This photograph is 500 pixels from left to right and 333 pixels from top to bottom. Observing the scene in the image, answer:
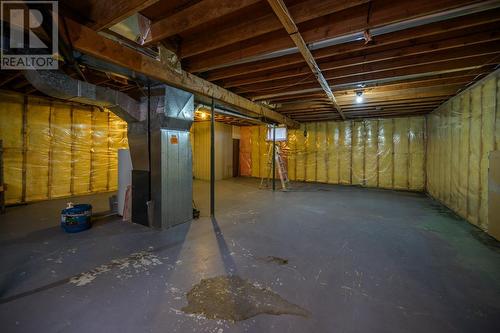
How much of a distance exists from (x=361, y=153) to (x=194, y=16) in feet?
23.2

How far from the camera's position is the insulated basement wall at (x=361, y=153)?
674 cm

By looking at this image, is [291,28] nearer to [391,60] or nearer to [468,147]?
[391,60]

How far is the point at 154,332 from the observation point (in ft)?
4.61

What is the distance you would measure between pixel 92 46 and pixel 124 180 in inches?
93.0

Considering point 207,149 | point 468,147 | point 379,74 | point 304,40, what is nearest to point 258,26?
point 304,40

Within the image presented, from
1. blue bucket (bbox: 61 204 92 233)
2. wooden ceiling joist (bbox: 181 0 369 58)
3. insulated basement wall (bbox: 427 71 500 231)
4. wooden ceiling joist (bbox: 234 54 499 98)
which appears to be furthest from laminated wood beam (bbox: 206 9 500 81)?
blue bucket (bbox: 61 204 92 233)

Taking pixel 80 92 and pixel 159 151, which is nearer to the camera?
pixel 80 92

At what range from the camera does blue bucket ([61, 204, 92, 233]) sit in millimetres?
3098

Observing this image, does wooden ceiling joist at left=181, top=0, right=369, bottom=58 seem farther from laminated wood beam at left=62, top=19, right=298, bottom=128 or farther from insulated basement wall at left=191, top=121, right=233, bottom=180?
insulated basement wall at left=191, top=121, right=233, bottom=180

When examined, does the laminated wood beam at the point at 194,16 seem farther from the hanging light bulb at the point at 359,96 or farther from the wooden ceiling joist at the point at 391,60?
the hanging light bulb at the point at 359,96

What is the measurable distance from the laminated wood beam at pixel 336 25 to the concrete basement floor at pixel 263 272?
8.08 ft

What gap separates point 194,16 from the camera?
204cm

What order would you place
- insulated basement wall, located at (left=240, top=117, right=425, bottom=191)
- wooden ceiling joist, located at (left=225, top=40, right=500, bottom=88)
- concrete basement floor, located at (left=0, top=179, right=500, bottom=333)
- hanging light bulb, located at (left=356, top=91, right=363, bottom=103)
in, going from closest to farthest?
1. concrete basement floor, located at (left=0, top=179, right=500, bottom=333)
2. wooden ceiling joist, located at (left=225, top=40, right=500, bottom=88)
3. hanging light bulb, located at (left=356, top=91, right=363, bottom=103)
4. insulated basement wall, located at (left=240, top=117, right=425, bottom=191)

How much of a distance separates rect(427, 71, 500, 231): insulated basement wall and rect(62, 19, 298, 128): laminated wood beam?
13.8 feet
